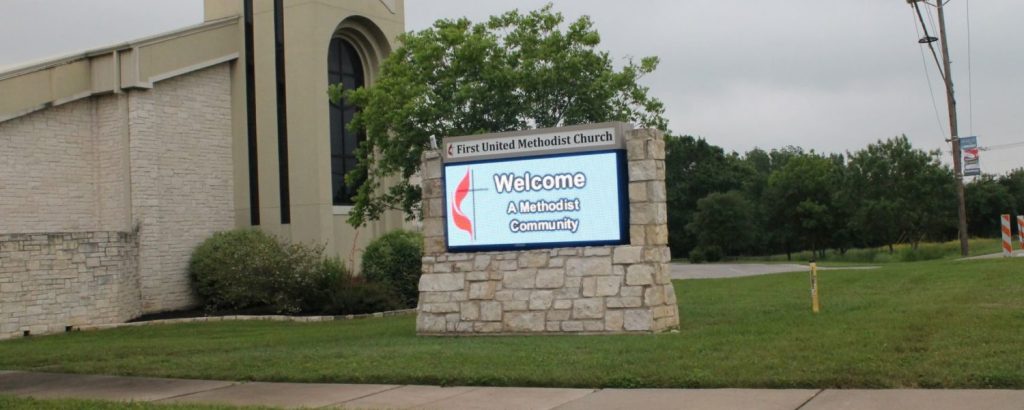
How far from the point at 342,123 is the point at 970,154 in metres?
22.4

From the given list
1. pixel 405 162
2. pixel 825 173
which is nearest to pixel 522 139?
pixel 405 162

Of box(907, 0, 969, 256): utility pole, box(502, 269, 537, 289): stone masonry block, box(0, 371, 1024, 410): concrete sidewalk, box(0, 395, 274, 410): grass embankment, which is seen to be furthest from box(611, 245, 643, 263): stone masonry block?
box(907, 0, 969, 256): utility pole

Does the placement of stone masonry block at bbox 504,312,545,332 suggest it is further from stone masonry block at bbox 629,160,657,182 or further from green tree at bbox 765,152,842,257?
green tree at bbox 765,152,842,257

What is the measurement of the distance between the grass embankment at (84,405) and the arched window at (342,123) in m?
20.8

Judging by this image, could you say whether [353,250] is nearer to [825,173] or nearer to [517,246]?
[517,246]

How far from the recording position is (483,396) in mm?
9039

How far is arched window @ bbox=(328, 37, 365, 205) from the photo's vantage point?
101 feet

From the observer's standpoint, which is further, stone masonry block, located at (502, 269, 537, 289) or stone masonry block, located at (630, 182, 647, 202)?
stone masonry block, located at (502, 269, 537, 289)

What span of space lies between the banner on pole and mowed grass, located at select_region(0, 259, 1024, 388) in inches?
695

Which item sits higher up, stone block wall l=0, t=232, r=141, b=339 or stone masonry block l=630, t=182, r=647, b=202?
A: stone masonry block l=630, t=182, r=647, b=202

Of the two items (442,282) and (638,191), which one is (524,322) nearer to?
(442,282)

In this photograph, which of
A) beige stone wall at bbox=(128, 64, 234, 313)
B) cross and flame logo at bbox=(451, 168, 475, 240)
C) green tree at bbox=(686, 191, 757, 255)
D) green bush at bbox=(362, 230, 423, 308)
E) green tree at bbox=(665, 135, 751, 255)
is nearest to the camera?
cross and flame logo at bbox=(451, 168, 475, 240)

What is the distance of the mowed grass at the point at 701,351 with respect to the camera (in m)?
8.90

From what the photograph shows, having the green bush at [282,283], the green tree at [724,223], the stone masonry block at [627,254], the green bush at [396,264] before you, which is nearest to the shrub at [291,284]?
the green bush at [282,283]
